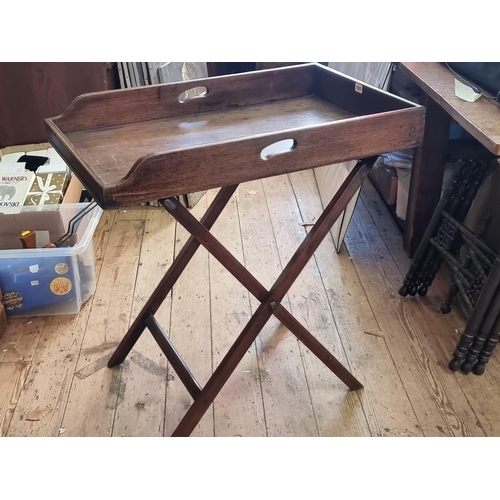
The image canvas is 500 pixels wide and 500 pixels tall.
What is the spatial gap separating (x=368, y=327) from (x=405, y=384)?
0.27 m

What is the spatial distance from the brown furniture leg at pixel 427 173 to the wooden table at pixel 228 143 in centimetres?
61

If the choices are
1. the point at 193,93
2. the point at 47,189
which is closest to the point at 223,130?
the point at 47,189

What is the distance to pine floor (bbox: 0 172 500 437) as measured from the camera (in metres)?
1.57

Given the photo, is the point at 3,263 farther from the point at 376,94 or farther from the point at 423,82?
the point at 423,82

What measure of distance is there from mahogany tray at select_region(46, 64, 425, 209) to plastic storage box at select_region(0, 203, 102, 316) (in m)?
0.65

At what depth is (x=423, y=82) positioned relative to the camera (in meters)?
1.80

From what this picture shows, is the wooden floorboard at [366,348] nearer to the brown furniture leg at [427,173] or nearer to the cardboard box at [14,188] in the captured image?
the brown furniture leg at [427,173]

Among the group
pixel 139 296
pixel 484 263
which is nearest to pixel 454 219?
pixel 484 263

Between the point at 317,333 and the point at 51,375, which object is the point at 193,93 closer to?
the point at 317,333

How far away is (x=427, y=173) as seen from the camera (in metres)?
2.05

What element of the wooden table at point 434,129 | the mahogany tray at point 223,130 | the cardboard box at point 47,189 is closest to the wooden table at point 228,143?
the mahogany tray at point 223,130

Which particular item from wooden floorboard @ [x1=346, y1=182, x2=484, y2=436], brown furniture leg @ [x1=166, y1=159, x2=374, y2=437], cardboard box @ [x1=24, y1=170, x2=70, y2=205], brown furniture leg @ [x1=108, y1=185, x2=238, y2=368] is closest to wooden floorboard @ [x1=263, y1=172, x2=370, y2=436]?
wooden floorboard @ [x1=346, y1=182, x2=484, y2=436]

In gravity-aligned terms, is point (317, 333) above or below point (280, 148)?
below

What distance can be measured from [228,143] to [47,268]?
3.44ft
